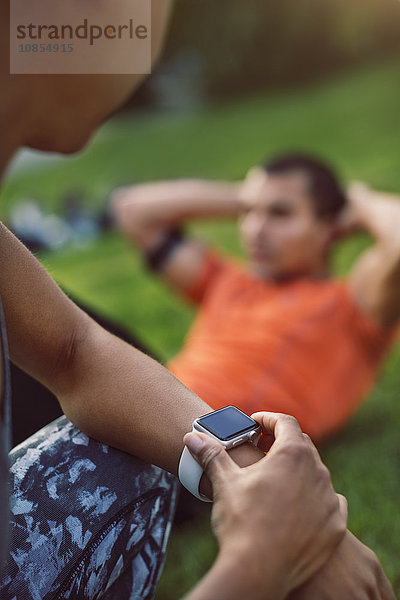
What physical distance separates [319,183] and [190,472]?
2090 mm

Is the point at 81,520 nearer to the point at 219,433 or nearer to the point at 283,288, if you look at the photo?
the point at 219,433

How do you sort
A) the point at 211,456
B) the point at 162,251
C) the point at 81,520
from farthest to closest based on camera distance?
the point at 162,251, the point at 81,520, the point at 211,456

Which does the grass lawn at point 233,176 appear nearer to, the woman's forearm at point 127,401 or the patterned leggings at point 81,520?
the woman's forearm at point 127,401

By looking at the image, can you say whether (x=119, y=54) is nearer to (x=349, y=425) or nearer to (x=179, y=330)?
(x=349, y=425)

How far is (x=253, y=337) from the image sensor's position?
2.55 m

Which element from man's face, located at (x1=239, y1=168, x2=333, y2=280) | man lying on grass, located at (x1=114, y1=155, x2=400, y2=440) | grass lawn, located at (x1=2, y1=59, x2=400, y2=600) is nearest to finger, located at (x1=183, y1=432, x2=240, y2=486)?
grass lawn, located at (x1=2, y1=59, x2=400, y2=600)

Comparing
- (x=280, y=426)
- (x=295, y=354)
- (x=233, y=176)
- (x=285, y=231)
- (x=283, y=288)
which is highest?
(x=280, y=426)

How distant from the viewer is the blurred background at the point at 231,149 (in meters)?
2.27

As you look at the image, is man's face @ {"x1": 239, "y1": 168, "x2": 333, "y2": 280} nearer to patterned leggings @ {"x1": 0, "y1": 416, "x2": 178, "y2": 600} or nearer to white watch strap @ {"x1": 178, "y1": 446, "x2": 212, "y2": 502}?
patterned leggings @ {"x1": 0, "y1": 416, "x2": 178, "y2": 600}

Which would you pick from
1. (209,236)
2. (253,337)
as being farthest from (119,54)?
(209,236)

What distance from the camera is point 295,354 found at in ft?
8.14

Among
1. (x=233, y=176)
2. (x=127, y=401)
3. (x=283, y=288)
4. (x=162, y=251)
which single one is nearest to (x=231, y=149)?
(x=233, y=176)

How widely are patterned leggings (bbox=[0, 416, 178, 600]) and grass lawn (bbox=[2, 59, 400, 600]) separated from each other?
343mm

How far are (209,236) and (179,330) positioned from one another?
6.01 ft
